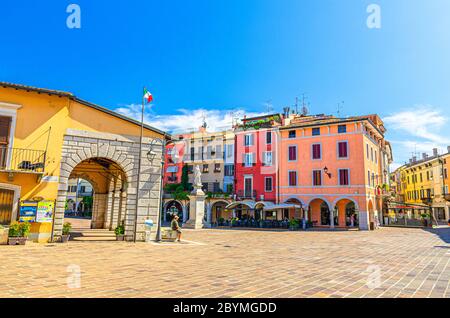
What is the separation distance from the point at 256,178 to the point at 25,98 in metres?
27.2

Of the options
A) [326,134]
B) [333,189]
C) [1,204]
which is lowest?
[1,204]

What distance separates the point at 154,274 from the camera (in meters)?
7.32

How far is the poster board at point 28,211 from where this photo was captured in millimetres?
12594

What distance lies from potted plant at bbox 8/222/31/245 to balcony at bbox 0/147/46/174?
2.14 meters

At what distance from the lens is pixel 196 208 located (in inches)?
1067

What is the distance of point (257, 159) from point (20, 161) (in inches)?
1084

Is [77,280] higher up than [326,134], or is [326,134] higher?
[326,134]

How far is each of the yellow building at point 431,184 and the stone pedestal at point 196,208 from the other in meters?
26.8

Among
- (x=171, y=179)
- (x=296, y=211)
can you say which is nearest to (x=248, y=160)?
(x=296, y=211)

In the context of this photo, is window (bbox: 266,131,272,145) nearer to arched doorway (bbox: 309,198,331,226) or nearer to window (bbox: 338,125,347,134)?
window (bbox: 338,125,347,134)

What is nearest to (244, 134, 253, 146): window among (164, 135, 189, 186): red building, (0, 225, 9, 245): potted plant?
(164, 135, 189, 186): red building
